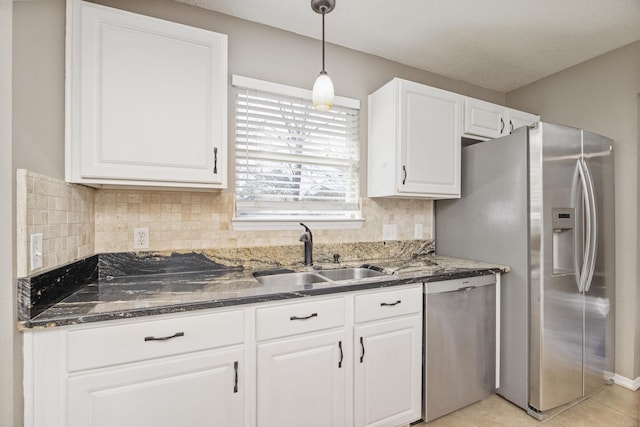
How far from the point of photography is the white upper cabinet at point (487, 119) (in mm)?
2422

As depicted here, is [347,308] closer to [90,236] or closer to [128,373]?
[128,373]

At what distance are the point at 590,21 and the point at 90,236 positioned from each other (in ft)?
10.9

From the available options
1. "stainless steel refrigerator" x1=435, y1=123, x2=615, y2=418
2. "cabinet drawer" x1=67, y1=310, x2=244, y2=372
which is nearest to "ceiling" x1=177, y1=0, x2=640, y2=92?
"stainless steel refrigerator" x1=435, y1=123, x2=615, y2=418

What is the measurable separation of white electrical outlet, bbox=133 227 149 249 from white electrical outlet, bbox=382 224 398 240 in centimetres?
168

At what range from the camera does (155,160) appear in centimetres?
151

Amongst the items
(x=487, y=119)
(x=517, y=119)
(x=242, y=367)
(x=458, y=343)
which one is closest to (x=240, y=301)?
(x=242, y=367)

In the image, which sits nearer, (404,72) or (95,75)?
(95,75)

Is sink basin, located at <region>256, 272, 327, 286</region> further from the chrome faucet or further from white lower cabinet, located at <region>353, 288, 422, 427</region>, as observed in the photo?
white lower cabinet, located at <region>353, 288, 422, 427</region>

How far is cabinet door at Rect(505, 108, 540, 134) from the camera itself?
264 centimetres

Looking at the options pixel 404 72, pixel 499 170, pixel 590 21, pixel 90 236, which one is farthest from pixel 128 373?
pixel 590 21

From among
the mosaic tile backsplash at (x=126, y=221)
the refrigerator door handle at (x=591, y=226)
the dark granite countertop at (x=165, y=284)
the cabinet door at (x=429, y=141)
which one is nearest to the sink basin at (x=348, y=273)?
the dark granite countertop at (x=165, y=284)

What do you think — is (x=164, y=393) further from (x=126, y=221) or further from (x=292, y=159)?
(x=292, y=159)

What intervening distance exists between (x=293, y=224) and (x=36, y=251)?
1350 mm

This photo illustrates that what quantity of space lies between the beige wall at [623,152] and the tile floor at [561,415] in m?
Answer: 0.38
